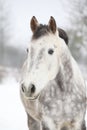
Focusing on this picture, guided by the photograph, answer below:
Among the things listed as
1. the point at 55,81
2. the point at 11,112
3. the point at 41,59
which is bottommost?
the point at 11,112

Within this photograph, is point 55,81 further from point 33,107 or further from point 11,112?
point 11,112

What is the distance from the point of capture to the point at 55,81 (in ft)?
9.09

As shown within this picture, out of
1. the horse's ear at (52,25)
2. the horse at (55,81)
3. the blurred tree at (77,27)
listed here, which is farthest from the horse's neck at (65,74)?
the blurred tree at (77,27)

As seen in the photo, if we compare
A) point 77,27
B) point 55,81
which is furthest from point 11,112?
point 77,27

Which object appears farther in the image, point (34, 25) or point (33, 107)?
point (33, 107)

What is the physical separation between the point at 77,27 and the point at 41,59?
10770 mm

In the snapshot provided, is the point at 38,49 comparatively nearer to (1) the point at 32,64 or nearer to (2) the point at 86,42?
(1) the point at 32,64

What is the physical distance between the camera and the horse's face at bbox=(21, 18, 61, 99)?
2389 mm

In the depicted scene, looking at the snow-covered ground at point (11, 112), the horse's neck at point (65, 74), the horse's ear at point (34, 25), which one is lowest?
the snow-covered ground at point (11, 112)

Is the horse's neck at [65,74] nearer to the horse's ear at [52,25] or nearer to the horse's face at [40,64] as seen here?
the horse's face at [40,64]

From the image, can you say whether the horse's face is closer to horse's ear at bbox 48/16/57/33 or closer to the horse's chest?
horse's ear at bbox 48/16/57/33

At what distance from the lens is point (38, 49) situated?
8.20 feet

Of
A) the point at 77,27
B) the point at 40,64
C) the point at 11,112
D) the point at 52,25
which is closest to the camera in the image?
the point at 40,64

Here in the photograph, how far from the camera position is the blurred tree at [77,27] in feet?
40.0
